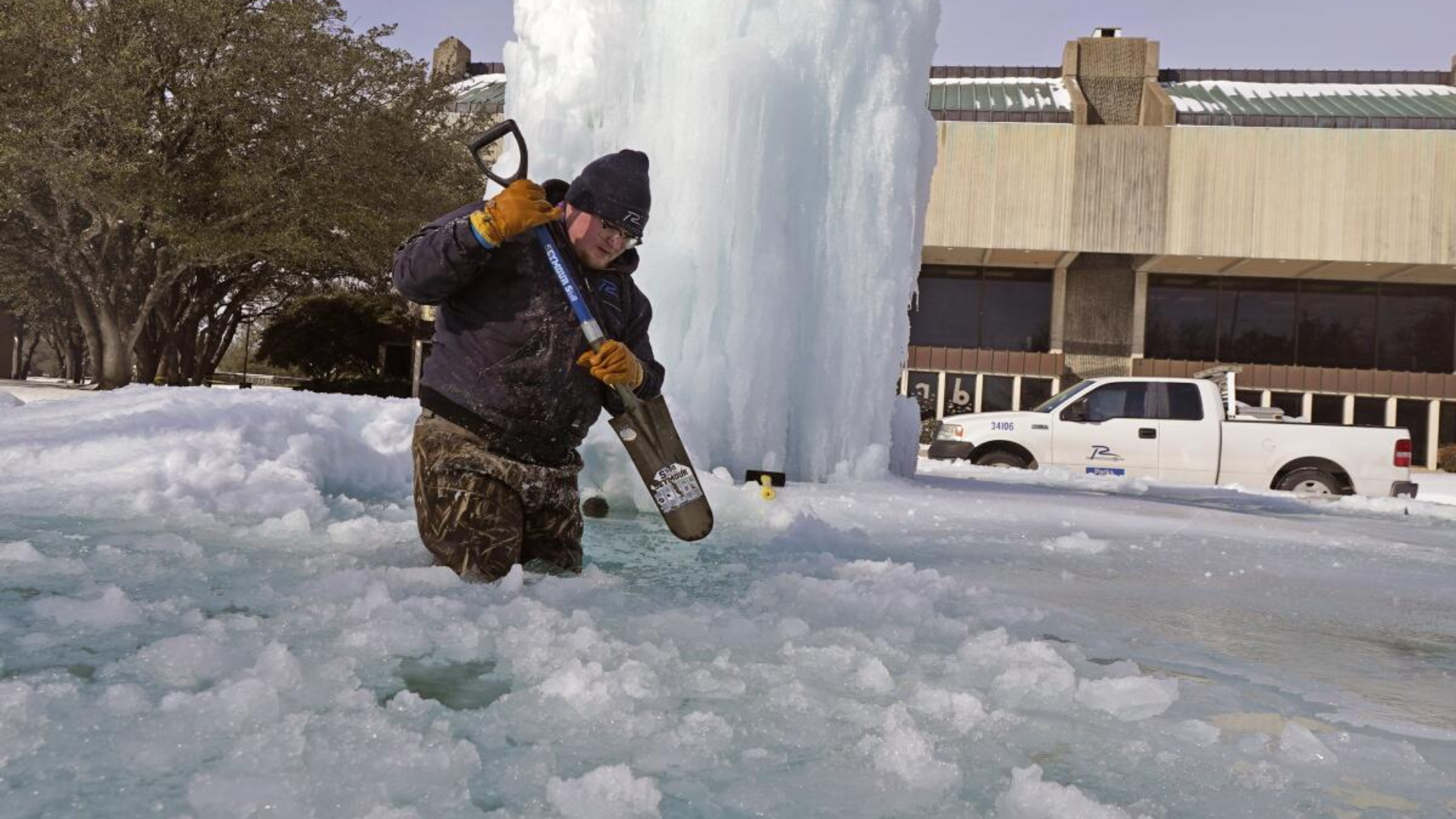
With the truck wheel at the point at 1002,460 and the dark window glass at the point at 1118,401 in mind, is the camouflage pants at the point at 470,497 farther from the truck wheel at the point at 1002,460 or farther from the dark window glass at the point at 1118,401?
the dark window glass at the point at 1118,401

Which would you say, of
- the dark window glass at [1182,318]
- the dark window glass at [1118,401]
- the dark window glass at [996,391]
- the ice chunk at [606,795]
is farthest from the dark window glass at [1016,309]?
the ice chunk at [606,795]

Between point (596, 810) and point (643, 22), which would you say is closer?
point (596, 810)

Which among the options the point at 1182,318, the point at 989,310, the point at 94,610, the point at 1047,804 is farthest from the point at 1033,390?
the point at 1047,804

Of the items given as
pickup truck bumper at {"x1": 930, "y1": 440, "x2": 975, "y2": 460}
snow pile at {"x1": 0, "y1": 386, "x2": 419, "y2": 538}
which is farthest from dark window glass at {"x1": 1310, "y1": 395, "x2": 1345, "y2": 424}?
snow pile at {"x1": 0, "y1": 386, "x2": 419, "y2": 538}

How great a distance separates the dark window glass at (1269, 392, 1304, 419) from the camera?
31.8 metres

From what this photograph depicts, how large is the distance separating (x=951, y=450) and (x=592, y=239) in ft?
36.8

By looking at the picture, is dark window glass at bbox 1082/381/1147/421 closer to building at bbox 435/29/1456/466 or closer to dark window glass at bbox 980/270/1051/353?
building at bbox 435/29/1456/466

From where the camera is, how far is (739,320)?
8969mm

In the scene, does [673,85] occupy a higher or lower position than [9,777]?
higher

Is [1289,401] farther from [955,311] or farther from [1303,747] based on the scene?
[1303,747]

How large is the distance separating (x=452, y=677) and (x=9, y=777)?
1.01 m

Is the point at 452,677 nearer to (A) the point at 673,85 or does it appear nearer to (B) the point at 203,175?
(A) the point at 673,85

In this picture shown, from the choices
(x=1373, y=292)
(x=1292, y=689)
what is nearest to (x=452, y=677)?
(x=1292, y=689)

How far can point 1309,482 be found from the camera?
13133 millimetres
